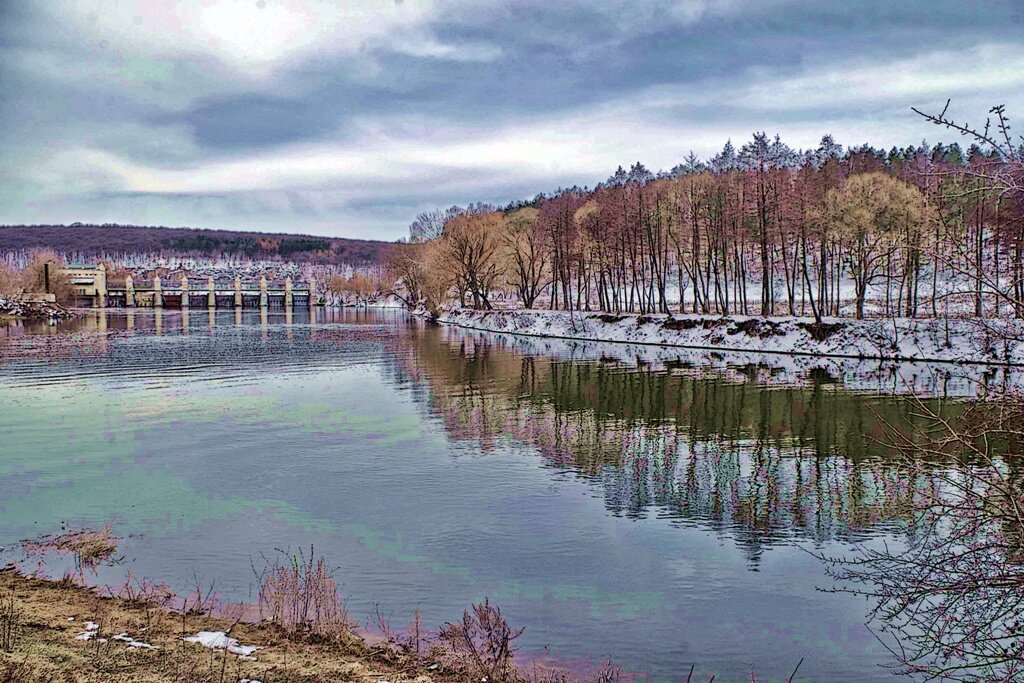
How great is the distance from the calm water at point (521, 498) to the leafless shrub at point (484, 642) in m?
0.37

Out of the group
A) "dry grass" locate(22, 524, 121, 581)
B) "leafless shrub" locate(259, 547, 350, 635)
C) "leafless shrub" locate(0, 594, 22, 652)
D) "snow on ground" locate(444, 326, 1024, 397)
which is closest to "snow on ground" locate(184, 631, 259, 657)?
"leafless shrub" locate(259, 547, 350, 635)

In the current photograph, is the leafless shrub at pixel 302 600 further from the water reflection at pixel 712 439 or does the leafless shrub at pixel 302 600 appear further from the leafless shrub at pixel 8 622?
the water reflection at pixel 712 439

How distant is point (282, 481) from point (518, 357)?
3437 cm

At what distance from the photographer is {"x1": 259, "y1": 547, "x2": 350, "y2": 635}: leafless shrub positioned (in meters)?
10.3

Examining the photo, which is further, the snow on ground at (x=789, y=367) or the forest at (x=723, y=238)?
the forest at (x=723, y=238)

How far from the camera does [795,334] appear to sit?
2151 inches

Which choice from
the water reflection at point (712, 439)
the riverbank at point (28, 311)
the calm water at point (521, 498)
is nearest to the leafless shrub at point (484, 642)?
the calm water at point (521, 498)

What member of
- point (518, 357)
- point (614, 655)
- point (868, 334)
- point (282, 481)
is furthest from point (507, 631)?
point (868, 334)

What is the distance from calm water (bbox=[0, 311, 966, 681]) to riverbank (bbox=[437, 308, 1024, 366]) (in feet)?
48.7

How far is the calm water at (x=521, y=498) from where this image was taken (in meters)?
11.3

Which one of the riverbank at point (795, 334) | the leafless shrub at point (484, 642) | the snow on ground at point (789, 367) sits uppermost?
the riverbank at point (795, 334)

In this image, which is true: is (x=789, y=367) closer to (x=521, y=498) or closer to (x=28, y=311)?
(x=521, y=498)

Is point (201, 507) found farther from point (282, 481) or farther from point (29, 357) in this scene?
point (29, 357)

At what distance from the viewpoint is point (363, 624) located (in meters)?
10.7
